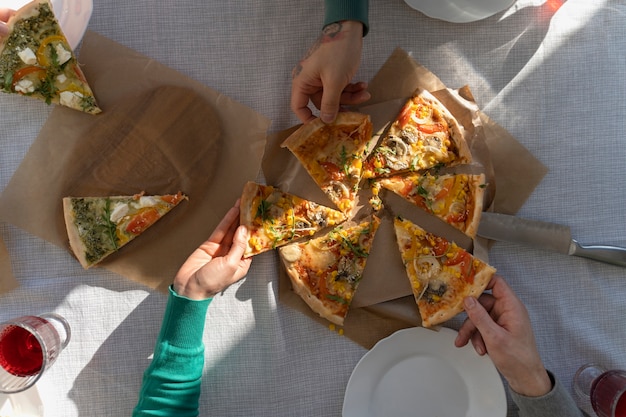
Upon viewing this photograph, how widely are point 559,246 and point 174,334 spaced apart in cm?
168

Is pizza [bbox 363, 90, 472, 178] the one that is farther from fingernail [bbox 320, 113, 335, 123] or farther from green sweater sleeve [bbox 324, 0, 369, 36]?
green sweater sleeve [bbox 324, 0, 369, 36]

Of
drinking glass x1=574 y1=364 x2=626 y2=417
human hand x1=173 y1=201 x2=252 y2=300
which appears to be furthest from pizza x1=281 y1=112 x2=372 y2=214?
drinking glass x1=574 y1=364 x2=626 y2=417

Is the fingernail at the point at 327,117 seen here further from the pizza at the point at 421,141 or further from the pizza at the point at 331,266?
the pizza at the point at 331,266

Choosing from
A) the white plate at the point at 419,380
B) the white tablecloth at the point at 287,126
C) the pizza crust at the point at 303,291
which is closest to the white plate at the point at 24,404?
the white tablecloth at the point at 287,126

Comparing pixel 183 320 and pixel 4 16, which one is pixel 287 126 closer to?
pixel 183 320

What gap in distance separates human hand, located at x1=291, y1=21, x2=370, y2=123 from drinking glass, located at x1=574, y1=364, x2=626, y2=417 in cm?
157

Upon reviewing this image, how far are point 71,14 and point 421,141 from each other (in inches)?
63.9

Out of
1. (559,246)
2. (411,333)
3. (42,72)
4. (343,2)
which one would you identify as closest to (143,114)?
(42,72)

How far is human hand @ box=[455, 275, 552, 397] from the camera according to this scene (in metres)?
1.95

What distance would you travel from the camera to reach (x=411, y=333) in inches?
84.5

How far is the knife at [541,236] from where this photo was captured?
215 cm

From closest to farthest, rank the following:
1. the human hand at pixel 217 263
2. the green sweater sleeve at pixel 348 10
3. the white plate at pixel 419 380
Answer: the green sweater sleeve at pixel 348 10, the human hand at pixel 217 263, the white plate at pixel 419 380

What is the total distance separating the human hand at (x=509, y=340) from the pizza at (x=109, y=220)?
1.34 m

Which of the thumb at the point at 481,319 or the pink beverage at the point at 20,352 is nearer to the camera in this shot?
the thumb at the point at 481,319
